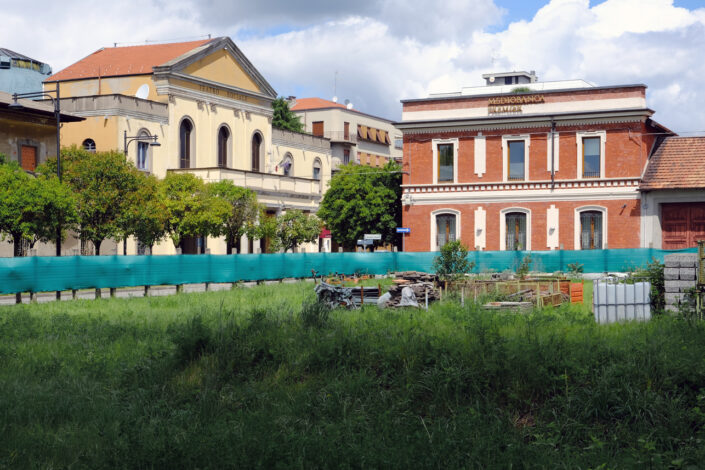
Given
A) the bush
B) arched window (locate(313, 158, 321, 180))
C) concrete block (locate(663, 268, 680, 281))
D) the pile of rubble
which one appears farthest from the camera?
arched window (locate(313, 158, 321, 180))

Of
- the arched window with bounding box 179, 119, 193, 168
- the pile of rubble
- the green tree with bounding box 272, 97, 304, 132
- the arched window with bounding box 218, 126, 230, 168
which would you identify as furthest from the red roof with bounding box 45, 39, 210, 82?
the pile of rubble

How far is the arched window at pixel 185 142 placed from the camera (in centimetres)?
5725

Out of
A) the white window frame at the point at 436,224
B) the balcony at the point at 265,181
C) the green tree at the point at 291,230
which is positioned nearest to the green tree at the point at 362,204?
the green tree at the point at 291,230

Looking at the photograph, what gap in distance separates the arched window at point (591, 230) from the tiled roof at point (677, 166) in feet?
9.28

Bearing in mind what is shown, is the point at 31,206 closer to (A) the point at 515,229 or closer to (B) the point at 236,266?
(B) the point at 236,266

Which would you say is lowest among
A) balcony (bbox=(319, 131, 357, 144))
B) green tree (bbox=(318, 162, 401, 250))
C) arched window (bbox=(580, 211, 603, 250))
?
arched window (bbox=(580, 211, 603, 250))

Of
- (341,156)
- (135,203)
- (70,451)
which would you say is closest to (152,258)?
(135,203)

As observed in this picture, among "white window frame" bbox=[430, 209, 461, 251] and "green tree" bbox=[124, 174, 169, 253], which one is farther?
"white window frame" bbox=[430, 209, 461, 251]

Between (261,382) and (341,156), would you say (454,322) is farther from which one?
(341,156)

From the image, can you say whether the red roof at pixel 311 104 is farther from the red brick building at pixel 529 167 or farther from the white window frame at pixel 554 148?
the white window frame at pixel 554 148

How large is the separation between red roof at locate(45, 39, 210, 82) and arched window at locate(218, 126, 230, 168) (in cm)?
624

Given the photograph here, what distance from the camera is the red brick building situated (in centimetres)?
4297

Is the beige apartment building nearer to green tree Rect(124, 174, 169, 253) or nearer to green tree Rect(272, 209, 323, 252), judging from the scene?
green tree Rect(272, 209, 323, 252)

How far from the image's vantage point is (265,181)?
58250mm
